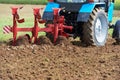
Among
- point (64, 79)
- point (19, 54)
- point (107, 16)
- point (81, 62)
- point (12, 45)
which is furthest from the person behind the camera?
point (107, 16)

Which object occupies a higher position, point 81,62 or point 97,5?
point 97,5

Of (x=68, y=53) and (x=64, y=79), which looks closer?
(x=64, y=79)

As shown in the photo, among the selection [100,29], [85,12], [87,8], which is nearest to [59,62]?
[85,12]

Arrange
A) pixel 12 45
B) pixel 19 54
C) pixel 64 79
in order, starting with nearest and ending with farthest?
1. pixel 64 79
2. pixel 19 54
3. pixel 12 45

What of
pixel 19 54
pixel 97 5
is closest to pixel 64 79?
pixel 19 54

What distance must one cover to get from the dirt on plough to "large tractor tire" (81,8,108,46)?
257mm

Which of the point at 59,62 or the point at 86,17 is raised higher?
the point at 86,17

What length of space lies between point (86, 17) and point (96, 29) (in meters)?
0.69

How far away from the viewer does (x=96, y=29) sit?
1125 centimetres

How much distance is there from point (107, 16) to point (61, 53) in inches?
115

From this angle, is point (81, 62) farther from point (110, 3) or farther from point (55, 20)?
point (110, 3)

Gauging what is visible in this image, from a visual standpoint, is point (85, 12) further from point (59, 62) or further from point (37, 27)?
point (59, 62)

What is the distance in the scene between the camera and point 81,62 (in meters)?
8.51

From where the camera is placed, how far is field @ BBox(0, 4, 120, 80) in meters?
7.31
